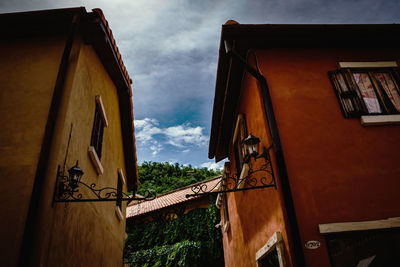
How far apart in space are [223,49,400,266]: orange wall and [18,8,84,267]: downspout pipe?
138 inches

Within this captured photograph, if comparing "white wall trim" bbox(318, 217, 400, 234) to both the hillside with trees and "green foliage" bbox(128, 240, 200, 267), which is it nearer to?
the hillside with trees

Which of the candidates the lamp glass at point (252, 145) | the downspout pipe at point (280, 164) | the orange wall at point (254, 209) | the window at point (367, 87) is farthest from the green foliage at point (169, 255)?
the window at point (367, 87)

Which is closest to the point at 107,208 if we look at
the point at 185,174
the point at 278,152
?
the point at 278,152

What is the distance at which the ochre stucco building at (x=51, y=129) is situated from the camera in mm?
3494

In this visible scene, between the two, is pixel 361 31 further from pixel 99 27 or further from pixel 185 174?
pixel 185 174

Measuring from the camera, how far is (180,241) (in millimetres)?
13977

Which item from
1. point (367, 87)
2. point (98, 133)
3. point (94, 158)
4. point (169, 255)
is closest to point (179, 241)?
point (169, 255)

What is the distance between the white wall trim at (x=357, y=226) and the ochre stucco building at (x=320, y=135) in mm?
14

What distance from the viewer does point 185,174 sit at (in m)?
34.8

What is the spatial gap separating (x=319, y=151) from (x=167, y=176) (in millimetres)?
30735

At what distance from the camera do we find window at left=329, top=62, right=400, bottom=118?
502 centimetres

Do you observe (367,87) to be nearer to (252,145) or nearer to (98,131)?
(252,145)

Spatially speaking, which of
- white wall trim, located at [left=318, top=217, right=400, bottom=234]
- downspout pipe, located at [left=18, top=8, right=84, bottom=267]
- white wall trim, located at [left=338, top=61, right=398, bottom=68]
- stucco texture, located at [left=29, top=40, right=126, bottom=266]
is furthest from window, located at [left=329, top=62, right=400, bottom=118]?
downspout pipe, located at [left=18, top=8, right=84, bottom=267]

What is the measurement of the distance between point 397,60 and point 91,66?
6.84m
